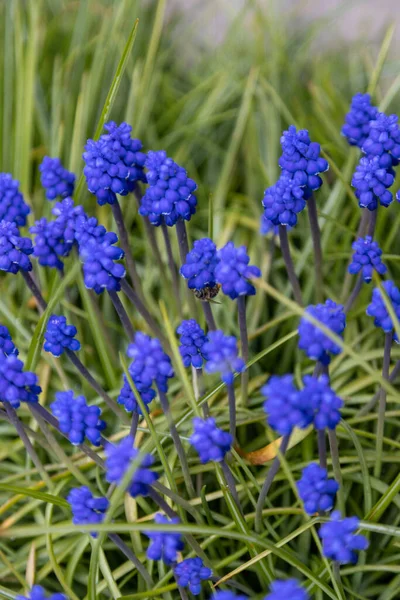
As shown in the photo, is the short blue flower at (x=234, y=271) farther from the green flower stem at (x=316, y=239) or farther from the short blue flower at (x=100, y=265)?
the green flower stem at (x=316, y=239)

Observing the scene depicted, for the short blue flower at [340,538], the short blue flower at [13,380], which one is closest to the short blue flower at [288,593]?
the short blue flower at [340,538]

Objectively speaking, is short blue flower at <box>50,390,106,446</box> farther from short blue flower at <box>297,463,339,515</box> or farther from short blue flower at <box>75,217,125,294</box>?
short blue flower at <box>297,463,339,515</box>

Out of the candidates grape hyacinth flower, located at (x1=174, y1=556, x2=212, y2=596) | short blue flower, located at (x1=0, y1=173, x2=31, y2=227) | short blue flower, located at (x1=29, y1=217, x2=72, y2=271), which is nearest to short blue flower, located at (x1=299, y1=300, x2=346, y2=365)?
grape hyacinth flower, located at (x1=174, y1=556, x2=212, y2=596)

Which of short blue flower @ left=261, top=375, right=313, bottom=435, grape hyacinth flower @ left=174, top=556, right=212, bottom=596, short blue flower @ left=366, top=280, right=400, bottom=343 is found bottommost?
grape hyacinth flower @ left=174, top=556, right=212, bottom=596

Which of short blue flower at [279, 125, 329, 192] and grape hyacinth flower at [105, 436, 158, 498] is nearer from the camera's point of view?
grape hyacinth flower at [105, 436, 158, 498]

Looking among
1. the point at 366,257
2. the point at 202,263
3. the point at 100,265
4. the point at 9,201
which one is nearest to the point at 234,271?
the point at 202,263

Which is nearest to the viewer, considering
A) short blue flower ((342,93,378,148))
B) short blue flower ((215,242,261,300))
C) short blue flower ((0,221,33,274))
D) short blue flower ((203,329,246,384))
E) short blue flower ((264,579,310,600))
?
short blue flower ((264,579,310,600))

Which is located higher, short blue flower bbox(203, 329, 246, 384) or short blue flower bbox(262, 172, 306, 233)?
short blue flower bbox(262, 172, 306, 233)

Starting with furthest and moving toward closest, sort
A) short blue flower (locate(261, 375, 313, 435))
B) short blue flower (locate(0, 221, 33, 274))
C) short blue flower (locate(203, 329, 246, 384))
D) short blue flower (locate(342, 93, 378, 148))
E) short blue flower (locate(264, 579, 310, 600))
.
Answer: short blue flower (locate(342, 93, 378, 148)) → short blue flower (locate(0, 221, 33, 274)) → short blue flower (locate(203, 329, 246, 384)) → short blue flower (locate(261, 375, 313, 435)) → short blue flower (locate(264, 579, 310, 600))
